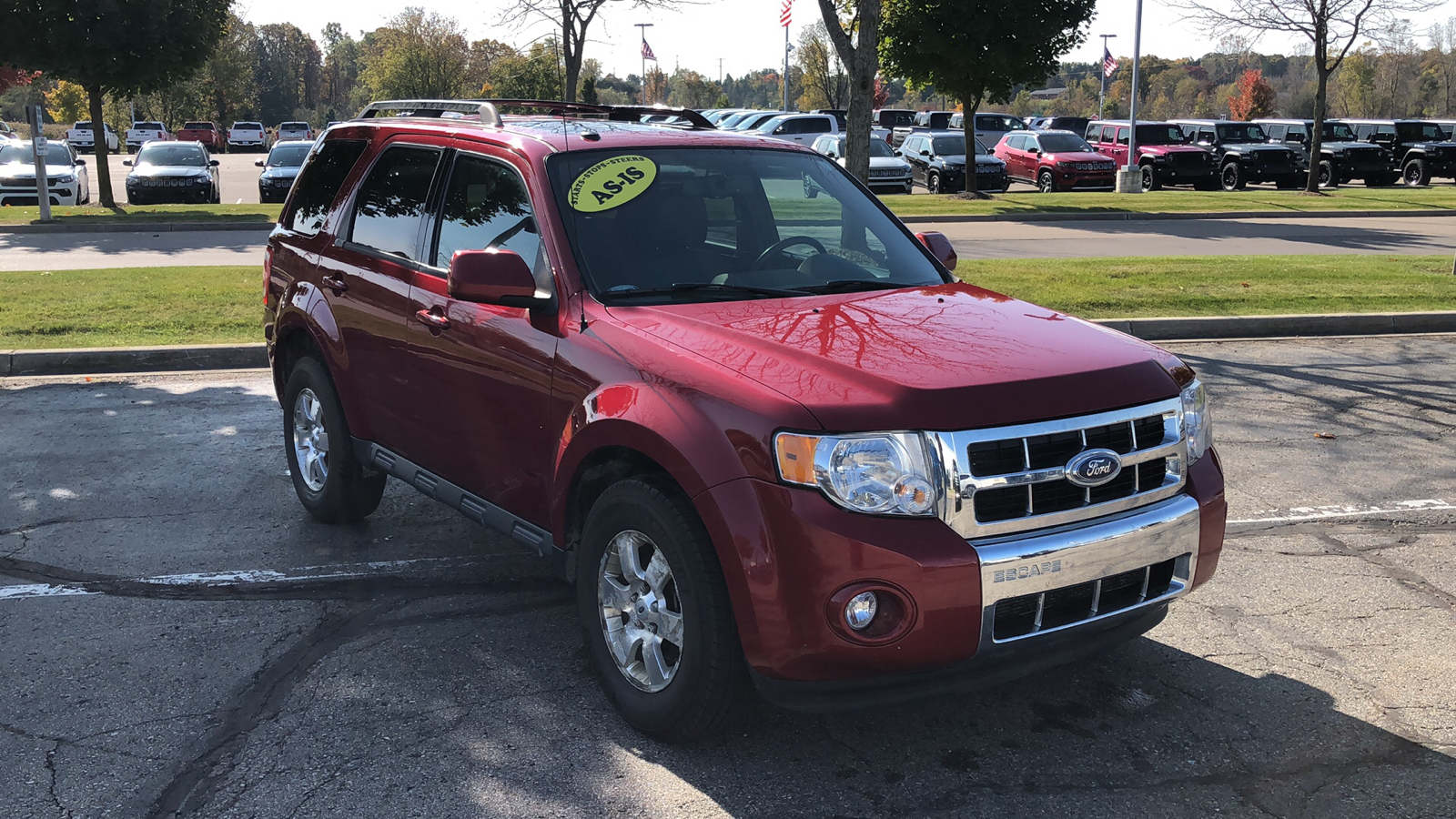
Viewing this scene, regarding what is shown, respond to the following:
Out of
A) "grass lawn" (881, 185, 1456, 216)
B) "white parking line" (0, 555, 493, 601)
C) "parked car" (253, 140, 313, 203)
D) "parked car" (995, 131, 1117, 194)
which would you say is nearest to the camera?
"white parking line" (0, 555, 493, 601)

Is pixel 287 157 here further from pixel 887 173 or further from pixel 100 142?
pixel 887 173

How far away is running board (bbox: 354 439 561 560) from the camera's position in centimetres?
437

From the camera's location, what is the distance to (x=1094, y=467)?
11.3ft

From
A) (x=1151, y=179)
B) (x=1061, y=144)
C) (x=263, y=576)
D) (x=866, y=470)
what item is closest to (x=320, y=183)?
(x=263, y=576)

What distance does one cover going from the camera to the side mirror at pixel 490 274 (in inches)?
159

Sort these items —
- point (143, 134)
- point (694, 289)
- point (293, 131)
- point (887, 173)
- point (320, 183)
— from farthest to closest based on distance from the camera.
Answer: point (143, 134)
point (293, 131)
point (887, 173)
point (320, 183)
point (694, 289)

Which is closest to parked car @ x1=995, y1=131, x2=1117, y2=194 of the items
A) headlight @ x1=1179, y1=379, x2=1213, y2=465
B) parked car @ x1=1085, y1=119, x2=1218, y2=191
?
parked car @ x1=1085, y1=119, x2=1218, y2=191

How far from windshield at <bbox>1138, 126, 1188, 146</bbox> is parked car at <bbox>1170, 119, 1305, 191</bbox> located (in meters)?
0.49

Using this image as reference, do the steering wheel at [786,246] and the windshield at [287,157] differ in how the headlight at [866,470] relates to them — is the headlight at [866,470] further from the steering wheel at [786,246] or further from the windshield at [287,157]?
the windshield at [287,157]

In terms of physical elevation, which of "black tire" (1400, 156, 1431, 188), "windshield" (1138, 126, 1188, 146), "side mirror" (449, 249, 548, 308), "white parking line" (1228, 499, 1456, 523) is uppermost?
"windshield" (1138, 126, 1188, 146)

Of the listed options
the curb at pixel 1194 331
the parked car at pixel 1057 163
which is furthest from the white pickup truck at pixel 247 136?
the curb at pixel 1194 331

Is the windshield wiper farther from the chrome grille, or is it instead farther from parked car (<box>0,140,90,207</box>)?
parked car (<box>0,140,90,207</box>)

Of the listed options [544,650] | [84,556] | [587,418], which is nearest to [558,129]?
[587,418]

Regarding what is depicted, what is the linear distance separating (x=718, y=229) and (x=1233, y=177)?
3157cm
